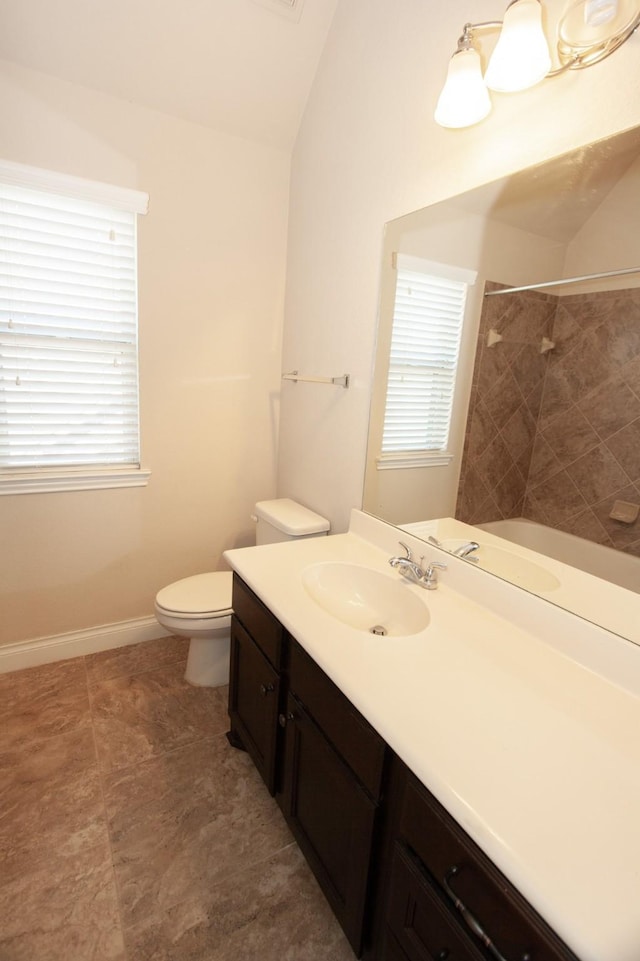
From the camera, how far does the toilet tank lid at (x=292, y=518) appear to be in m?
1.92

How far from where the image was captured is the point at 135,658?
224cm

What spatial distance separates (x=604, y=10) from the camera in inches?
35.0

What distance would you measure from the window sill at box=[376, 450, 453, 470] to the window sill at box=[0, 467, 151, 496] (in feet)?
3.86

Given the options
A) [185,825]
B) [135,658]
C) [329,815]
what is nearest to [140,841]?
[185,825]

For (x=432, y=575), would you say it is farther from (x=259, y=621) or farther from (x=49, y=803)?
(x=49, y=803)

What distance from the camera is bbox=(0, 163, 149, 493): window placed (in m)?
1.77

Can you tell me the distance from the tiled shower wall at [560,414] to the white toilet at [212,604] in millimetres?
876

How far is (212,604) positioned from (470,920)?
1414mm

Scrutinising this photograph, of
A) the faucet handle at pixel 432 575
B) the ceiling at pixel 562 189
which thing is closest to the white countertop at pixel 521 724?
the faucet handle at pixel 432 575

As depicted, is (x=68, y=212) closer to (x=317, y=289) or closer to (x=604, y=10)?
(x=317, y=289)

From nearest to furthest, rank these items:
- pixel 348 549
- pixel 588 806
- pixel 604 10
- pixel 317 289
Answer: pixel 588 806, pixel 604 10, pixel 348 549, pixel 317 289

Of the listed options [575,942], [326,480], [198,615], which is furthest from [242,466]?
[575,942]

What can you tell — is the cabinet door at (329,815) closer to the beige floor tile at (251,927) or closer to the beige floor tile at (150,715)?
the beige floor tile at (251,927)

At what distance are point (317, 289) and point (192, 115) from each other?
0.89m
